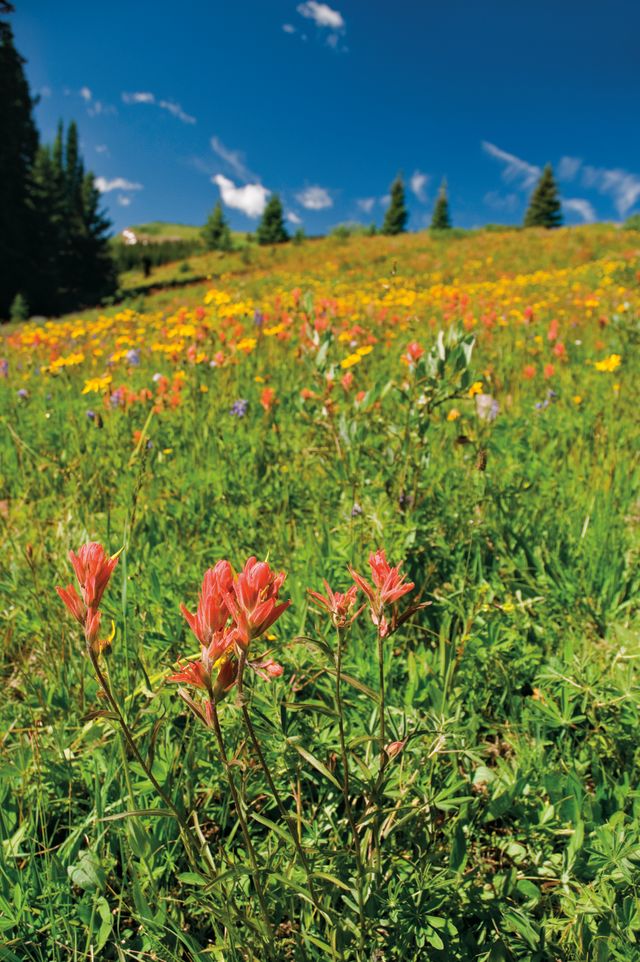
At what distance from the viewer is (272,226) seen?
45125mm

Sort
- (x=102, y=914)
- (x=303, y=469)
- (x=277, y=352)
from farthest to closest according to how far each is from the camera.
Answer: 1. (x=277, y=352)
2. (x=303, y=469)
3. (x=102, y=914)

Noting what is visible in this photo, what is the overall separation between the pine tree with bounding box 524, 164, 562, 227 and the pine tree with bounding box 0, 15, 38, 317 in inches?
1515

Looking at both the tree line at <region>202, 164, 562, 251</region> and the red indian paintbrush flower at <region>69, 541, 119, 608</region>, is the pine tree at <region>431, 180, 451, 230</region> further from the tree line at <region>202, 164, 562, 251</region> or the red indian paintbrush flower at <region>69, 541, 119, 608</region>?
the red indian paintbrush flower at <region>69, 541, 119, 608</region>

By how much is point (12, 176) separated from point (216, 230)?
23.3 metres

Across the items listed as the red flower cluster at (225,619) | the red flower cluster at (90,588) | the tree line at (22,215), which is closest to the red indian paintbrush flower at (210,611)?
the red flower cluster at (225,619)

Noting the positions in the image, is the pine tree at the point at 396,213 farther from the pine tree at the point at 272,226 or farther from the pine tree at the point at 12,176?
the pine tree at the point at 12,176

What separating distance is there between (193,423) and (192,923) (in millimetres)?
2396

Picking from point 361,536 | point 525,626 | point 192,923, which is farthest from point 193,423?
point 192,923

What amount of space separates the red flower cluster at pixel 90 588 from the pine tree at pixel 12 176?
24682 mm

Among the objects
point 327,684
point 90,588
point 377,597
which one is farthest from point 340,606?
point 327,684

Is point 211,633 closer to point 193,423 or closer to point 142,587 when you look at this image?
point 142,587

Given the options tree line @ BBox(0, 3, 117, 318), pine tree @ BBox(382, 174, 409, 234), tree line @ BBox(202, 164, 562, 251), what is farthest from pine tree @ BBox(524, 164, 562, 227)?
tree line @ BBox(0, 3, 117, 318)

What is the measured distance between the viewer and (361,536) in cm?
166

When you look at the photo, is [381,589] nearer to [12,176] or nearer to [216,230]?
[12,176]
